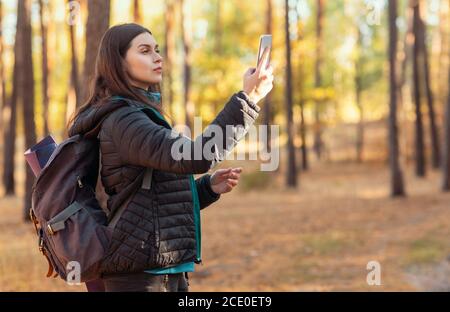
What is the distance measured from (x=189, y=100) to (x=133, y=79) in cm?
2484

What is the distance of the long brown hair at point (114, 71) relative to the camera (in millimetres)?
2932

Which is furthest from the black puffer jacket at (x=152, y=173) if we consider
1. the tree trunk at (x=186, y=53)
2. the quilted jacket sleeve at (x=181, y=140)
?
the tree trunk at (x=186, y=53)

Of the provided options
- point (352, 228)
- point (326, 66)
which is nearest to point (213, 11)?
point (326, 66)

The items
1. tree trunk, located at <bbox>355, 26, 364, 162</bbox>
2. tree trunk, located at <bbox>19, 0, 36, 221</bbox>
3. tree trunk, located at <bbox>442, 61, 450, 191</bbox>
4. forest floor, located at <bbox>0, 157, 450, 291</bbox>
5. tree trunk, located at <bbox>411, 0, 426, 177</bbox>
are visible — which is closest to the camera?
forest floor, located at <bbox>0, 157, 450, 291</bbox>

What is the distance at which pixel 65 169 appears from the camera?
283cm

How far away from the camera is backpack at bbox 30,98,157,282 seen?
2.78m

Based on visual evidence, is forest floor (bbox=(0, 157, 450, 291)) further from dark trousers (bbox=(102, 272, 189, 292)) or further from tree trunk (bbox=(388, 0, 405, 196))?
dark trousers (bbox=(102, 272, 189, 292))

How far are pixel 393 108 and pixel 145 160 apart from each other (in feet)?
54.8

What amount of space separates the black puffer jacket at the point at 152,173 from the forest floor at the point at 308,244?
252 inches

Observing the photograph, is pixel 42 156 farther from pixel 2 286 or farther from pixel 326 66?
pixel 326 66

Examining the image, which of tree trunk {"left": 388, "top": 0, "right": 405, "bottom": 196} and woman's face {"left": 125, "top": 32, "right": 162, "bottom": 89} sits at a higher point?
tree trunk {"left": 388, "top": 0, "right": 405, "bottom": 196}

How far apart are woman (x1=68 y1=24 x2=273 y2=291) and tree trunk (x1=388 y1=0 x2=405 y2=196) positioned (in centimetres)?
1630

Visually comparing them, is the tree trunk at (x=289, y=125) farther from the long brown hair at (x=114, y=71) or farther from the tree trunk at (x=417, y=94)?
the long brown hair at (x=114, y=71)

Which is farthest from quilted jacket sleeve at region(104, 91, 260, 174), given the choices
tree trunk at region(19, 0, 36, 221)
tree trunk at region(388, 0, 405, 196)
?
tree trunk at region(388, 0, 405, 196)
